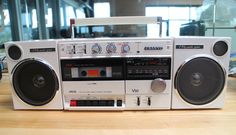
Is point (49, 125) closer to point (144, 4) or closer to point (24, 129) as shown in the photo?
point (24, 129)

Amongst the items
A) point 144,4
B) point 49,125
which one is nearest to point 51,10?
point 144,4

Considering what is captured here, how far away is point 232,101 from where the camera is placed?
0.65 metres

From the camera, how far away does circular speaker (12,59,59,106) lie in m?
0.58

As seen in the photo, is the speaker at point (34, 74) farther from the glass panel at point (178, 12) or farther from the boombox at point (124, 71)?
the glass panel at point (178, 12)

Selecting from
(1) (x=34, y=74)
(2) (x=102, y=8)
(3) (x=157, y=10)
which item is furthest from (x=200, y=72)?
(3) (x=157, y=10)

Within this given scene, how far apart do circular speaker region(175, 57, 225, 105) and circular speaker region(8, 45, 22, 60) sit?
462 millimetres

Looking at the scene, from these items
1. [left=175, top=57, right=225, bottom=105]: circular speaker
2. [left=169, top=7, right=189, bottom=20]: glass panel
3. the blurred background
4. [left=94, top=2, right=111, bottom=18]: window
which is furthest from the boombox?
[left=169, top=7, right=189, bottom=20]: glass panel

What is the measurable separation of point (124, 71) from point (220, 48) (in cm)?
27

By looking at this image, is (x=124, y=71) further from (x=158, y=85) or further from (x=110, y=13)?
(x=110, y=13)

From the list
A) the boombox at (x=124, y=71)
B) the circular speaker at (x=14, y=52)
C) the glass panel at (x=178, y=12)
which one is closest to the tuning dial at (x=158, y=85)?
the boombox at (x=124, y=71)

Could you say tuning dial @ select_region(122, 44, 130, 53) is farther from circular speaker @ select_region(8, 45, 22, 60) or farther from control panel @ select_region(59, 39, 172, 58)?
circular speaker @ select_region(8, 45, 22, 60)

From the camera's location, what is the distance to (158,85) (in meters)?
0.56

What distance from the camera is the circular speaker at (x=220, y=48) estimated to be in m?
0.54

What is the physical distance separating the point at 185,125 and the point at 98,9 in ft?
9.19
